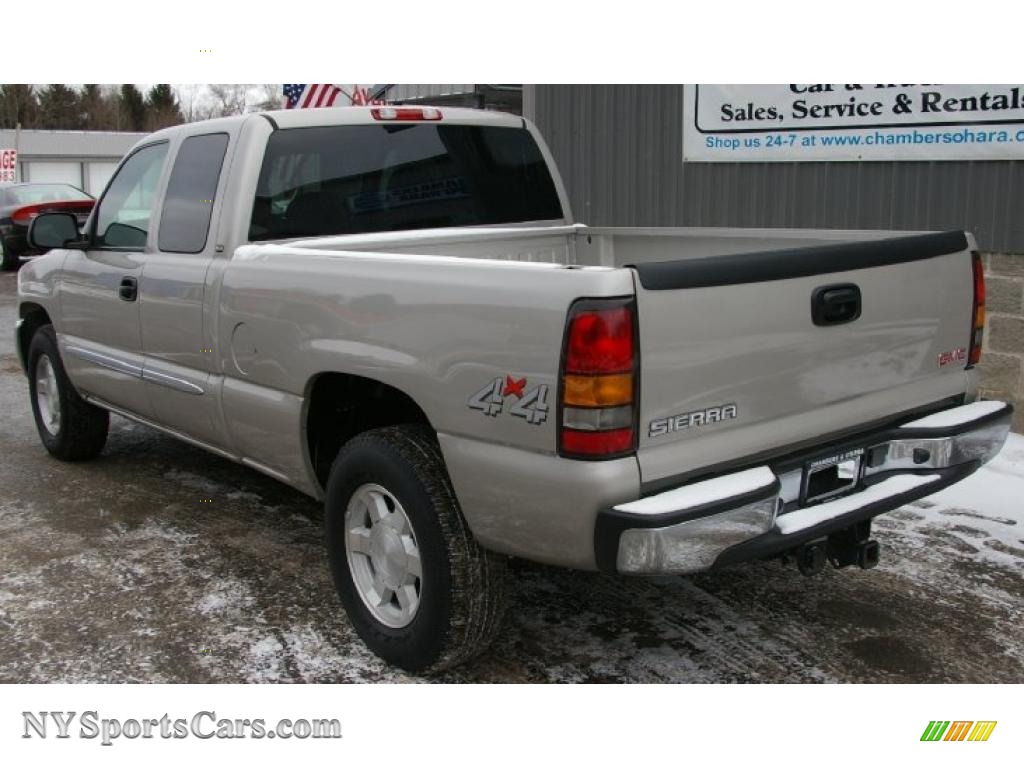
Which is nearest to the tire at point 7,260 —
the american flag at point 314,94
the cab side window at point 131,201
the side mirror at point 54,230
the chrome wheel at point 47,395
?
the american flag at point 314,94

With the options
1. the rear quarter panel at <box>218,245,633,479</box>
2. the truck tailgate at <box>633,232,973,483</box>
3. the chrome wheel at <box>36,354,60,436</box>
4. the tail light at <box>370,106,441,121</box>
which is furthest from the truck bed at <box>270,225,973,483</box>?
the chrome wheel at <box>36,354,60,436</box>

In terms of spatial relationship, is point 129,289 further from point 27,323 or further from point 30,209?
point 30,209

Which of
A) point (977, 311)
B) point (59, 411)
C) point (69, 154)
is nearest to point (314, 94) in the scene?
point (59, 411)

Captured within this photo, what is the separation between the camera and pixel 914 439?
11.3ft

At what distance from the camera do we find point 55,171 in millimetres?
40062

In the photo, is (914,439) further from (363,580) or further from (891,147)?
(891,147)

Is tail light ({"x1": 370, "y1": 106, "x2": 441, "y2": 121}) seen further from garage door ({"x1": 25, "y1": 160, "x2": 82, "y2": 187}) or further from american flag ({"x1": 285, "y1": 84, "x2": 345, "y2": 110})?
garage door ({"x1": 25, "y1": 160, "x2": 82, "y2": 187})

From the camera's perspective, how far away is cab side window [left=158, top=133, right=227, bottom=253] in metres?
4.48

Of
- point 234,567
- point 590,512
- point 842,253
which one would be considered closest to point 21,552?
point 234,567

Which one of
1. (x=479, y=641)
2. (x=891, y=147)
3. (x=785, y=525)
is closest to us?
(x=785, y=525)

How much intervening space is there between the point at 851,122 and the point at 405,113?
3461mm

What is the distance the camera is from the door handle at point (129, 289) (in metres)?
4.87

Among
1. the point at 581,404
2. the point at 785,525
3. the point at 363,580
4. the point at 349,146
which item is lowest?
the point at 363,580
